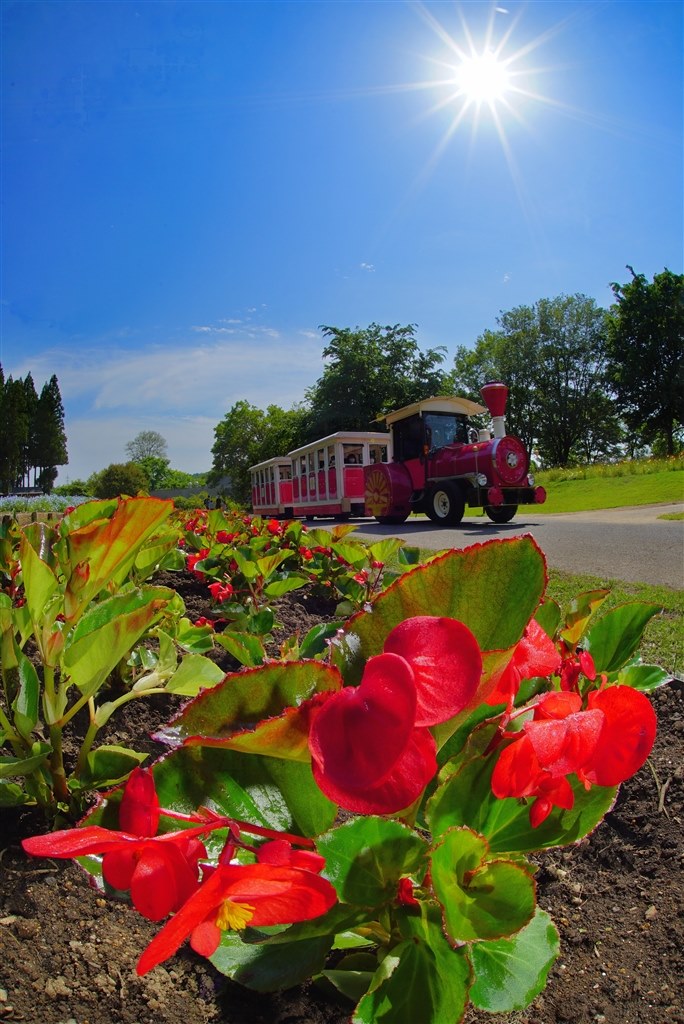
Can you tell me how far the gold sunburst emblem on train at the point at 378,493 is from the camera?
8734 mm

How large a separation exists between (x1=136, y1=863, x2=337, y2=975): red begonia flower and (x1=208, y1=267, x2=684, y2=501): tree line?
21049 millimetres

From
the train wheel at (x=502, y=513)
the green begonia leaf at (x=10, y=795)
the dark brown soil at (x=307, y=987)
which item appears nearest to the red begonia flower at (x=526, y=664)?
the dark brown soil at (x=307, y=987)

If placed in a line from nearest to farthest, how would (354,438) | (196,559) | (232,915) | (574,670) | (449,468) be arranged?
(232,915)
(574,670)
(196,559)
(449,468)
(354,438)

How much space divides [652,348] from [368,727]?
23323 mm

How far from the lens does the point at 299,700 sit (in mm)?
298

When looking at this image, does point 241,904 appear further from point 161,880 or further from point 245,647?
point 245,647

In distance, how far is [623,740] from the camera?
305 millimetres

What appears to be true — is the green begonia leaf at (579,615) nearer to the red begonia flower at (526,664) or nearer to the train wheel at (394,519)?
the red begonia flower at (526,664)

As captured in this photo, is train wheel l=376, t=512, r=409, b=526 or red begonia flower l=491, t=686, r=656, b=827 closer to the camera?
red begonia flower l=491, t=686, r=656, b=827

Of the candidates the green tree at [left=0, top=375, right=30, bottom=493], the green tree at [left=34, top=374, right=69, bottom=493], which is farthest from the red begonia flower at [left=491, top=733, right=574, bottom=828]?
the green tree at [left=34, top=374, right=69, bottom=493]

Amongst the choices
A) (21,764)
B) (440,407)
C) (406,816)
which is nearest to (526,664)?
(406,816)

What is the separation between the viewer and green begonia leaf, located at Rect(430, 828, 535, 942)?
33 centimetres

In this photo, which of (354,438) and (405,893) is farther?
(354,438)

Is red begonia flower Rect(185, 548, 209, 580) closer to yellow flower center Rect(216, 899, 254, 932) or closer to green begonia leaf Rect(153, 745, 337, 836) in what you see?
green begonia leaf Rect(153, 745, 337, 836)
